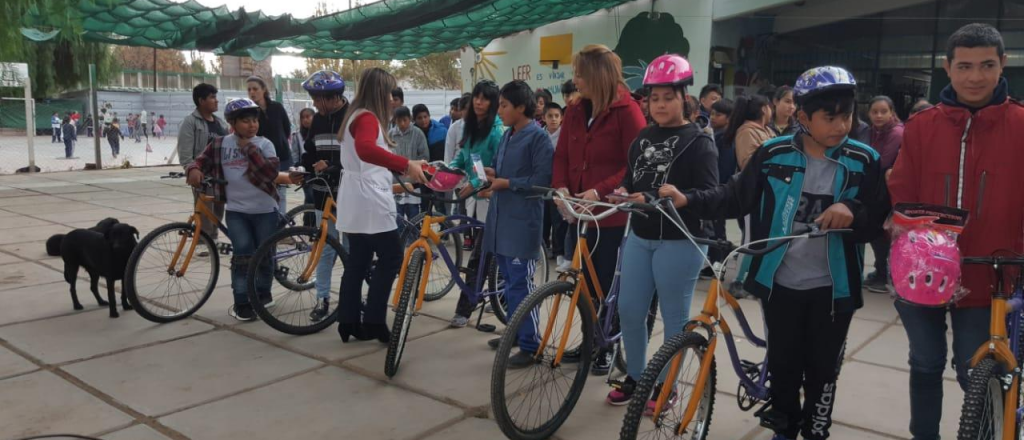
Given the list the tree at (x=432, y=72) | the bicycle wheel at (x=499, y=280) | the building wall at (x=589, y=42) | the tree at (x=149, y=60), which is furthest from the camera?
the tree at (x=149, y=60)

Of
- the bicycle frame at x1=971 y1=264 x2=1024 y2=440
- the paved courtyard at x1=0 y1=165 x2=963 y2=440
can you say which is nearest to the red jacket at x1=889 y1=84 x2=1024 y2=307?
the bicycle frame at x1=971 y1=264 x2=1024 y2=440

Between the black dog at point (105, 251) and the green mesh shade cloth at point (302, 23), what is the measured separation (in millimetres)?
5869

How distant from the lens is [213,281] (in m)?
5.60

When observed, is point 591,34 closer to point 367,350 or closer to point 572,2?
point 572,2

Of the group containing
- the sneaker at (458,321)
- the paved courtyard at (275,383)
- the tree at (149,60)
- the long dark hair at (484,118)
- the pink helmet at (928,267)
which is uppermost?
the tree at (149,60)

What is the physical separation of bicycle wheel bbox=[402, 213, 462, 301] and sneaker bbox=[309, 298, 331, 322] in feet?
2.28

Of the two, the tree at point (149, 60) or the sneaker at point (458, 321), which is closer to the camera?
the sneaker at point (458, 321)

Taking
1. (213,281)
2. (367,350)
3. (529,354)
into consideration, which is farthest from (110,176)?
(529,354)

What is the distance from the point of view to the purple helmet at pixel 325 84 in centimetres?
511

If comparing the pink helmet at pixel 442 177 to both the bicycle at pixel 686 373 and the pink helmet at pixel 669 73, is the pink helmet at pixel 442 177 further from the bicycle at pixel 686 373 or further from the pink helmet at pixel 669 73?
the bicycle at pixel 686 373

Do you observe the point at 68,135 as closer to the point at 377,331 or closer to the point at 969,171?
the point at 377,331

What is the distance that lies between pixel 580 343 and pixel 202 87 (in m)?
4.56

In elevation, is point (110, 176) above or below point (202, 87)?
below

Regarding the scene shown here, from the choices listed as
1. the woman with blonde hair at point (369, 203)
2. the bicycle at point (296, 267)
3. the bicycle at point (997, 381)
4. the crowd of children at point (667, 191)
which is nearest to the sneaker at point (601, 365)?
the crowd of children at point (667, 191)
